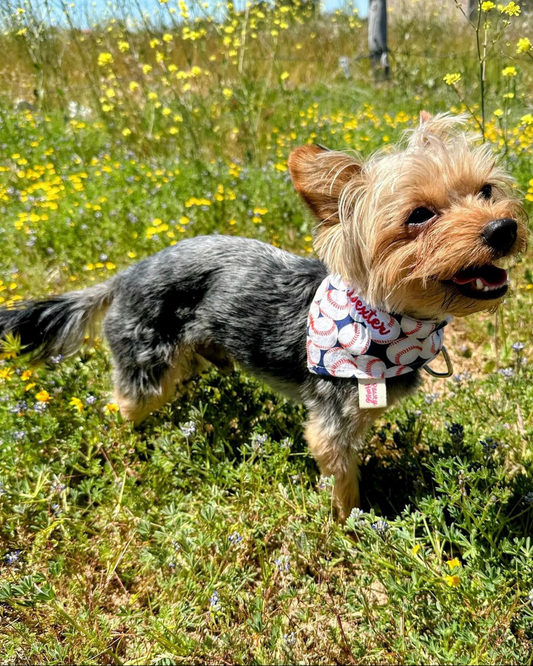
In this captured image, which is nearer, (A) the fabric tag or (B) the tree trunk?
(A) the fabric tag

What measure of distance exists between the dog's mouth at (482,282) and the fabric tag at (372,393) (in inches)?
24.1

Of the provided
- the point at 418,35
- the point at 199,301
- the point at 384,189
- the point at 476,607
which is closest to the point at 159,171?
the point at 199,301

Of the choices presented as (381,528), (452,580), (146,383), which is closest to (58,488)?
(146,383)

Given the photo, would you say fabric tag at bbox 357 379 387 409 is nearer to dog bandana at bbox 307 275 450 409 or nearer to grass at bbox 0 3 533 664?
dog bandana at bbox 307 275 450 409

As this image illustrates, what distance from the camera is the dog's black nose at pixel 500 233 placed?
1.97 meters

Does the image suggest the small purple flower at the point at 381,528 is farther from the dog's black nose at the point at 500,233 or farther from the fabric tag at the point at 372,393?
the dog's black nose at the point at 500,233

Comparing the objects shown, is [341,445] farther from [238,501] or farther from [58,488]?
[58,488]

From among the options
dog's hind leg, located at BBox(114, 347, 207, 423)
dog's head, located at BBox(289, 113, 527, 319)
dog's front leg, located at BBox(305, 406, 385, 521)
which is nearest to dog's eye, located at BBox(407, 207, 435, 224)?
dog's head, located at BBox(289, 113, 527, 319)

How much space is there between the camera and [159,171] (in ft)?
20.2

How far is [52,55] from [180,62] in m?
3.55

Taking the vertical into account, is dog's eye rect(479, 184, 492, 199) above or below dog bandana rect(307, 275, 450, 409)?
above

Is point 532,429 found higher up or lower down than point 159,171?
lower down

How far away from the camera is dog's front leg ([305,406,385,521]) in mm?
2760

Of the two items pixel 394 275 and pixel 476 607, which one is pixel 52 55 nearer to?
pixel 394 275
